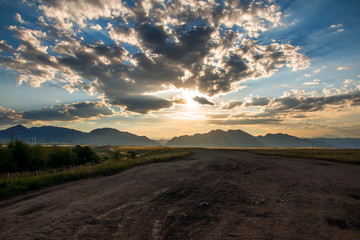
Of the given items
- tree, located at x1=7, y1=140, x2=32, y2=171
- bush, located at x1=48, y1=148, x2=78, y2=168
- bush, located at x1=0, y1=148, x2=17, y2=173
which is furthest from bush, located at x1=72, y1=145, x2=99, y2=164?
bush, located at x1=0, y1=148, x2=17, y2=173

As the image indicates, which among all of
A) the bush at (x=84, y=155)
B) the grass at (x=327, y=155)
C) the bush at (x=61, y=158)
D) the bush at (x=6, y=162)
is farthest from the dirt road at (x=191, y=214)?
the grass at (x=327, y=155)

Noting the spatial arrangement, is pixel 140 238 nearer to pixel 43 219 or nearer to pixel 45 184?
pixel 43 219

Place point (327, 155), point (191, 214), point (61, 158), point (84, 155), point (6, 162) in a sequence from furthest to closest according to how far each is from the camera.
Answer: point (327, 155) < point (84, 155) < point (61, 158) < point (6, 162) < point (191, 214)

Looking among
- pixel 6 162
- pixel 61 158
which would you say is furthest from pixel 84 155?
pixel 6 162

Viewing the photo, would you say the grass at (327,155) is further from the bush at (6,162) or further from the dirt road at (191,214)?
the bush at (6,162)

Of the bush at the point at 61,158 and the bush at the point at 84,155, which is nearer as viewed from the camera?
the bush at the point at 61,158

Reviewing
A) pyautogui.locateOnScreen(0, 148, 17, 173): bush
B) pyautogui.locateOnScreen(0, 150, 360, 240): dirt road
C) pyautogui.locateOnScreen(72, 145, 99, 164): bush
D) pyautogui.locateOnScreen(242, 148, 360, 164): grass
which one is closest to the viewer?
pyautogui.locateOnScreen(0, 150, 360, 240): dirt road

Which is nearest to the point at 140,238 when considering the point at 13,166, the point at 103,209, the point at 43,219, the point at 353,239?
the point at 103,209

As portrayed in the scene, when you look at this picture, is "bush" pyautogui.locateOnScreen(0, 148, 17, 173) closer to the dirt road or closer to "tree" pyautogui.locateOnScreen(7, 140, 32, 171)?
"tree" pyautogui.locateOnScreen(7, 140, 32, 171)

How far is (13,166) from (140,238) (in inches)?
1042

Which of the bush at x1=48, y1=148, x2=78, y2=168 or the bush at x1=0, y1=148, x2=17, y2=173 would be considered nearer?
the bush at x1=0, y1=148, x2=17, y2=173

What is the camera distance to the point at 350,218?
269 inches

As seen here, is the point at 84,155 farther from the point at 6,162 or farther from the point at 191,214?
the point at 191,214

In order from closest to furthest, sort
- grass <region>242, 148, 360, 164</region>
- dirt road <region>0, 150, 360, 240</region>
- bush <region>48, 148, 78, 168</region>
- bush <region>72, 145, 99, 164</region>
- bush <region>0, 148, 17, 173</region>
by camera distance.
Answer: dirt road <region>0, 150, 360, 240</region> < bush <region>0, 148, 17, 173</region> < bush <region>48, 148, 78, 168</region> < grass <region>242, 148, 360, 164</region> < bush <region>72, 145, 99, 164</region>
